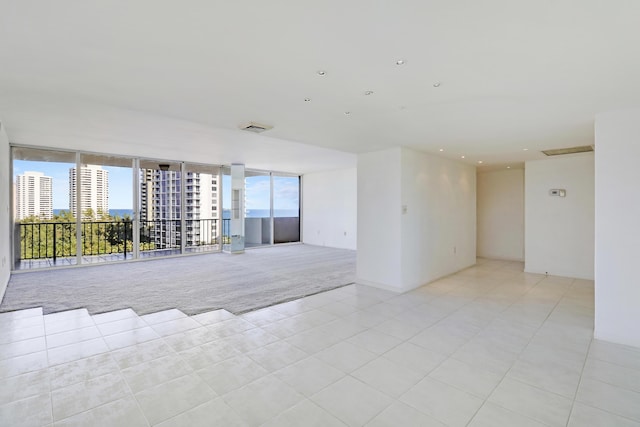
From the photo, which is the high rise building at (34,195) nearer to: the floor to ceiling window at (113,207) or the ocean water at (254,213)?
the floor to ceiling window at (113,207)

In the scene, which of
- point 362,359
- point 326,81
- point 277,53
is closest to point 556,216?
point 362,359

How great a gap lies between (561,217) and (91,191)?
33.6 ft

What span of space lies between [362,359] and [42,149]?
7.73 m

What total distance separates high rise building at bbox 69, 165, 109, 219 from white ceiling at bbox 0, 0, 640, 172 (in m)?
3.56

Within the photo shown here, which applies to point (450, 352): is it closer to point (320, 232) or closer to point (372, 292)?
point (372, 292)

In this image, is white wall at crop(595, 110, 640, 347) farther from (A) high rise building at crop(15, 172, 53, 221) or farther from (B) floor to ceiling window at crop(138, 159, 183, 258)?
(A) high rise building at crop(15, 172, 53, 221)

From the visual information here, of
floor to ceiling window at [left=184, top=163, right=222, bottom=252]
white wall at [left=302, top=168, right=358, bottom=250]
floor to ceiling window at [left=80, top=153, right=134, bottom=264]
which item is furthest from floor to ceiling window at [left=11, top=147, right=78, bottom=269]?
white wall at [left=302, top=168, right=358, bottom=250]

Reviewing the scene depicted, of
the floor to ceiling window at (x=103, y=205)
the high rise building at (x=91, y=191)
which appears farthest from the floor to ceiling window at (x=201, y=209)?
the high rise building at (x=91, y=191)

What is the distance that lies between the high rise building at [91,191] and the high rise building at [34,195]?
0.39 metres

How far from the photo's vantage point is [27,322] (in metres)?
3.47

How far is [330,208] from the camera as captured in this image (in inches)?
409

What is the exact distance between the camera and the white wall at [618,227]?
3041 mm

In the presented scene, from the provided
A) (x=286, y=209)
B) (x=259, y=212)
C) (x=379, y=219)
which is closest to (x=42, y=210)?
(x=259, y=212)

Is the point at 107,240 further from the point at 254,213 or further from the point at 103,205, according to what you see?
the point at 254,213
